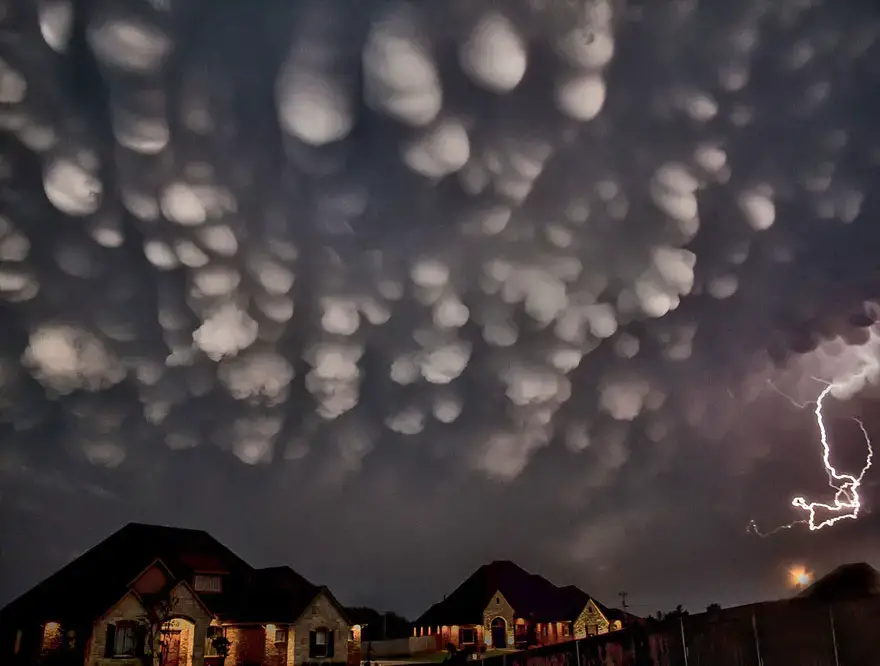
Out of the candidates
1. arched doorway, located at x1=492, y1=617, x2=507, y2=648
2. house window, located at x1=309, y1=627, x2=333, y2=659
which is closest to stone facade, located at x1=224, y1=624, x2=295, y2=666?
house window, located at x1=309, y1=627, x2=333, y2=659

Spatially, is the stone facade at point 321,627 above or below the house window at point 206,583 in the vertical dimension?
below

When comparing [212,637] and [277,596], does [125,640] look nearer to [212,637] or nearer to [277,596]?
[212,637]

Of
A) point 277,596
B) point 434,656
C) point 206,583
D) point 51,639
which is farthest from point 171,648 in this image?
point 434,656

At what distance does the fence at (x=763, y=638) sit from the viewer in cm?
777

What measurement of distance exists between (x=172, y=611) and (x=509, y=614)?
87.2 feet

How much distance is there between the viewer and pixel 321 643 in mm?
35812

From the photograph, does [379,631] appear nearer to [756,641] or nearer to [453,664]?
[453,664]

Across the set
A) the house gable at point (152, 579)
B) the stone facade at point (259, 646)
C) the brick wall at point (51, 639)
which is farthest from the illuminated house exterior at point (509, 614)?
the brick wall at point (51, 639)

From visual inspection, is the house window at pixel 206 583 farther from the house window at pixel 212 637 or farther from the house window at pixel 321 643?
the house window at pixel 321 643

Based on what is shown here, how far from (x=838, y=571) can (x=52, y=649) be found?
27.8m

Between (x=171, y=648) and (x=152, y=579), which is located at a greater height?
(x=152, y=579)

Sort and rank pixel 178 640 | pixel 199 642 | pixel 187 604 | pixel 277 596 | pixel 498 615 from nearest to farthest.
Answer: pixel 178 640 < pixel 187 604 < pixel 199 642 < pixel 277 596 < pixel 498 615

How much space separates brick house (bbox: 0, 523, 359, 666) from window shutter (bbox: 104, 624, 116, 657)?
4cm

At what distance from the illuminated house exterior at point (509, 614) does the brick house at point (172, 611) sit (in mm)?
11585
